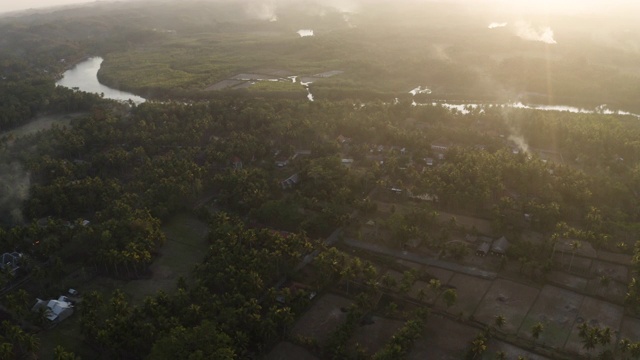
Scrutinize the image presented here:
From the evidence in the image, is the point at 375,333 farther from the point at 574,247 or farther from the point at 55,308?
the point at 55,308

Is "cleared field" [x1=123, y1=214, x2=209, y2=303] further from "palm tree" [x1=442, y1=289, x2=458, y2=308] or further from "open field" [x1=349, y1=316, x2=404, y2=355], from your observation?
"palm tree" [x1=442, y1=289, x2=458, y2=308]

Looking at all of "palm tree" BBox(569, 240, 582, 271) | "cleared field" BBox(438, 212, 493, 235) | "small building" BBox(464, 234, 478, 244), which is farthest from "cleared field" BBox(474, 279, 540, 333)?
"cleared field" BBox(438, 212, 493, 235)

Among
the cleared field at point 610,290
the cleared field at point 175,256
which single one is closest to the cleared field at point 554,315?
the cleared field at point 610,290

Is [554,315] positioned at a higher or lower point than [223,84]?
lower

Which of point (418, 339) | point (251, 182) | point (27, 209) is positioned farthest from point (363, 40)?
point (418, 339)

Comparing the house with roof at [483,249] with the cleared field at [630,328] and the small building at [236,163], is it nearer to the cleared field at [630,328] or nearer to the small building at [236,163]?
the cleared field at [630,328]

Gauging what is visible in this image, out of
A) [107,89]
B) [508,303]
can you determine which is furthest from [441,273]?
[107,89]

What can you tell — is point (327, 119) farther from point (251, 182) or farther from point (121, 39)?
point (121, 39)

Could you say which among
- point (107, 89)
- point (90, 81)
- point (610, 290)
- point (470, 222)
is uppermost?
point (90, 81)
